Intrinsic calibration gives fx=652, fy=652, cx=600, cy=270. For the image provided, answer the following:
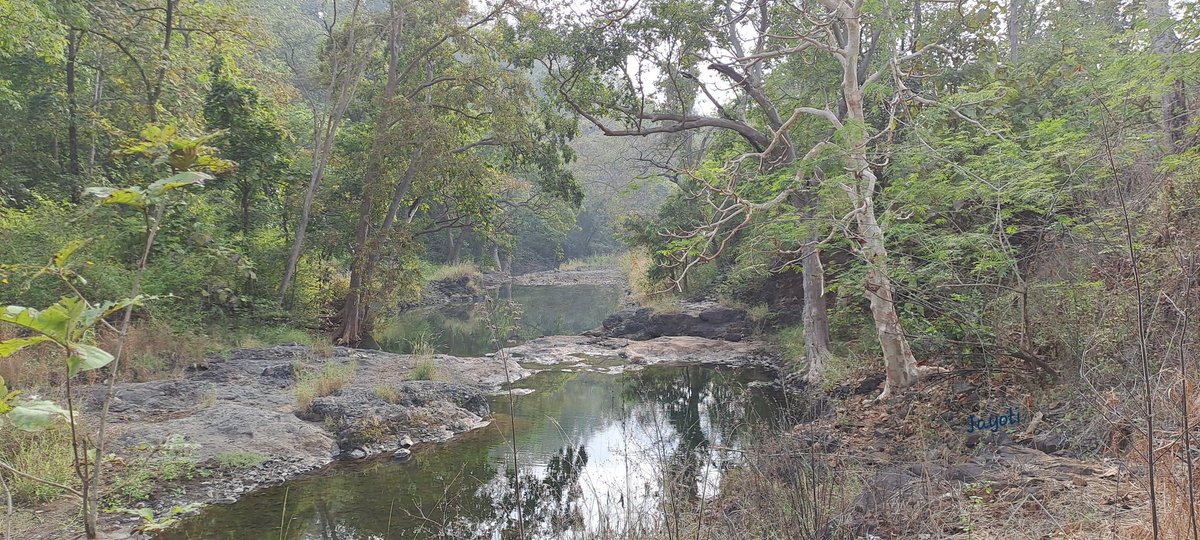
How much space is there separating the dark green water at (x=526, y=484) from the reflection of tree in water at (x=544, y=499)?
16 millimetres

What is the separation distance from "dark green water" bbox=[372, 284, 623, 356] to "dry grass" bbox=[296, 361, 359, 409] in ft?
8.91

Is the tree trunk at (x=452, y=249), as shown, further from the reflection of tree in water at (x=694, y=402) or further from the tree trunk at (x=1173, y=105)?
the tree trunk at (x=1173, y=105)

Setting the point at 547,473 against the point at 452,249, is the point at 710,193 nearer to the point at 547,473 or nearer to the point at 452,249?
the point at 547,473

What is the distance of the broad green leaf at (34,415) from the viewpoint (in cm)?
157

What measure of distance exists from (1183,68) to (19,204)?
18.3m

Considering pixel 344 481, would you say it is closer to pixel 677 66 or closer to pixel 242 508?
pixel 242 508

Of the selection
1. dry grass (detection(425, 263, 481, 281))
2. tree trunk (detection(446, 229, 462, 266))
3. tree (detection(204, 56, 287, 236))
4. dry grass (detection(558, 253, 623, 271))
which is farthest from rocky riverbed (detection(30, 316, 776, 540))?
dry grass (detection(558, 253, 623, 271))

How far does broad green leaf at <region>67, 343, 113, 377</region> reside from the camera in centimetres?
167

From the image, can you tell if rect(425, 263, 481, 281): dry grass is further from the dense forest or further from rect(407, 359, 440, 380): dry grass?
rect(407, 359, 440, 380): dry grass

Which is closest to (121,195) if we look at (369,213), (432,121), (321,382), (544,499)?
(544,499)

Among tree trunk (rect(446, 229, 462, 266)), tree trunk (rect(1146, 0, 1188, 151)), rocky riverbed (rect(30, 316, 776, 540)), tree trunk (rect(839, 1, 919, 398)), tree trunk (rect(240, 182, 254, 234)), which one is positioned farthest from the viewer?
tree trunk (rect(446, 229, 462, 266))

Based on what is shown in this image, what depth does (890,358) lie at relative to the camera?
26.1ft

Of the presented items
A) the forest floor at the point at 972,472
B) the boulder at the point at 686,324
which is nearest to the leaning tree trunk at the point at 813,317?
the forest floor at the point at 972,472

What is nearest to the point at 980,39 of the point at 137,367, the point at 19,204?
the point at 137,367
